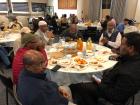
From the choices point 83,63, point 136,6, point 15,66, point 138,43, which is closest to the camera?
point 138,43

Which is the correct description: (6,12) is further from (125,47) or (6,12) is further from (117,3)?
(125,47)

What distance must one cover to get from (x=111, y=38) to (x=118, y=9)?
5319 millimetres

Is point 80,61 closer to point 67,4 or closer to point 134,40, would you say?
point 134,40

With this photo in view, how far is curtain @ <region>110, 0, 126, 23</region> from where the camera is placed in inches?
334

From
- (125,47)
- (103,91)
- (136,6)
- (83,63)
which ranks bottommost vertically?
(103,91)

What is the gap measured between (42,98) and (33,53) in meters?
0.42

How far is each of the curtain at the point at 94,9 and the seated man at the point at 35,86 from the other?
8233mm

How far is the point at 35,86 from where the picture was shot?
1457 mm

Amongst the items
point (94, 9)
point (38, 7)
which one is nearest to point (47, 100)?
point (94, 9)

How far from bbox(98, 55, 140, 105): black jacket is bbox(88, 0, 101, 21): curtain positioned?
7.71 meters

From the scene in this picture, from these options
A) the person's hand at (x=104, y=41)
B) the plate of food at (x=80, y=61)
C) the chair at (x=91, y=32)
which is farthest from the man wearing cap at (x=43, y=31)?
the chair at (x=91, y=32)

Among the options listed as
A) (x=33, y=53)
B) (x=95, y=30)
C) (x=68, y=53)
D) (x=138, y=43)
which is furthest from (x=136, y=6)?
(x=33, y=53)

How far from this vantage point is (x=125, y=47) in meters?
1.90

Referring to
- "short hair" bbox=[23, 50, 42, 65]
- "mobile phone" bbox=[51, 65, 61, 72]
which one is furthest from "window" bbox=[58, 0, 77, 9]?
"short hair" bbox=[23, 50, 42, 65]
